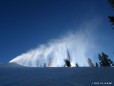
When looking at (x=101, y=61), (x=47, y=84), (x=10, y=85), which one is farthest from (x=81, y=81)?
(x=101, y=61)

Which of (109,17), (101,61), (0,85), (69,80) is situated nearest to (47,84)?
(69,80)

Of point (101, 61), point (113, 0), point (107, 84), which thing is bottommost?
point (107, 84)

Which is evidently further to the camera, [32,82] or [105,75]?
[105,75]

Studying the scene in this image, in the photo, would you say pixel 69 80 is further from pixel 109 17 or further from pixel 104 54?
pixel 104 54

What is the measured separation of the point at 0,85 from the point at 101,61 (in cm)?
5265

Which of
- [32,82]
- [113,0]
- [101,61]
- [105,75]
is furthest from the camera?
[101,61]

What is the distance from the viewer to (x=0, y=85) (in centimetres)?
638

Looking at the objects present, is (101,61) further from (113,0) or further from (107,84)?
(107,84)

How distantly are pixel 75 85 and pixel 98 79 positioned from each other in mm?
1381

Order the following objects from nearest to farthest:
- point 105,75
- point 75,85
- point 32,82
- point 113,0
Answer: point 75,85, point 32,82, point 105,75, point 113,0

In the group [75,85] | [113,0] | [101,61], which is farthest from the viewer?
[101,61]

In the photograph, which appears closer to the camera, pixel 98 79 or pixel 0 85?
pixel 0 85

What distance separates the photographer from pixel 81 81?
6.74m

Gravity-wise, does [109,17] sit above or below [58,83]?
above
